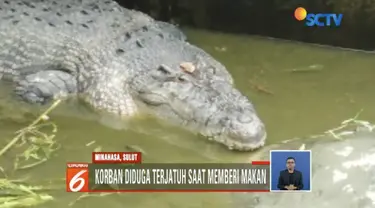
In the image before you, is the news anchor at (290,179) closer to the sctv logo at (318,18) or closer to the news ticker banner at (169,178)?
the news ticker banner at (169,178)

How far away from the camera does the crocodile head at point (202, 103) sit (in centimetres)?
246

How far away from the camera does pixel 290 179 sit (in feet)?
7.21

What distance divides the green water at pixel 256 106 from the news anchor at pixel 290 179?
0.58 ft

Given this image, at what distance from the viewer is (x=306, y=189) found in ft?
7.18

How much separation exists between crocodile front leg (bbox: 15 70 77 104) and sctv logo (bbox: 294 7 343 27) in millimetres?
1018

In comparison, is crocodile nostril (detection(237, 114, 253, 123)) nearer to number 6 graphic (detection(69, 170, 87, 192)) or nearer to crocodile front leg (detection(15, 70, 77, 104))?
number 6 graphic (detection(69, 170, 87, 192))

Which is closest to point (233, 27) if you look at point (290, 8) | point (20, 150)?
point (290, 8)

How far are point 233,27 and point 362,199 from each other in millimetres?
1299

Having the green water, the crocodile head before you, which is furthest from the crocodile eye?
the green water

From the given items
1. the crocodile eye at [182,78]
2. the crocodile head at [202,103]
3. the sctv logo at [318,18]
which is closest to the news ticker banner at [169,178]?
the crocodile head at [202,103]

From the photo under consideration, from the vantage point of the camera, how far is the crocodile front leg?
285 cm

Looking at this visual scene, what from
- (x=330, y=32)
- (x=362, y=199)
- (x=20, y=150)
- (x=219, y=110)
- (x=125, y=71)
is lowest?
(x=362, y=199)

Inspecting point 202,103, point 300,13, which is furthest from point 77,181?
point 300,13

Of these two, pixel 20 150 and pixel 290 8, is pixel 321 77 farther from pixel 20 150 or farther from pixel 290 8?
pixel 20 150
